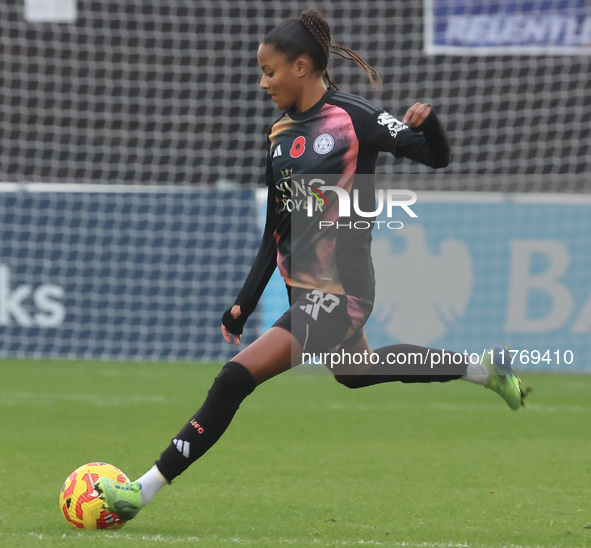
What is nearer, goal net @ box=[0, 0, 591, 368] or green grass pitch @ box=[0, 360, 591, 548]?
green grass pitch @ box=[0, 360, 591, 548]

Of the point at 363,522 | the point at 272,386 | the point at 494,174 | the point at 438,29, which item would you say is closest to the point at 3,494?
the point at 363,522

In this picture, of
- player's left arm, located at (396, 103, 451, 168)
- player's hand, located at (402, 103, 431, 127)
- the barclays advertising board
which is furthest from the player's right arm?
the barclays advertising board

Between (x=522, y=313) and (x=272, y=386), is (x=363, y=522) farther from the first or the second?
(x=522, y=313)

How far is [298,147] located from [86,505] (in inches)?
59.4

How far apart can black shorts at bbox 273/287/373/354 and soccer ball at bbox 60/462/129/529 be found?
814 millimetres

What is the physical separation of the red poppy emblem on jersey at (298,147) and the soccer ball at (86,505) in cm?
134

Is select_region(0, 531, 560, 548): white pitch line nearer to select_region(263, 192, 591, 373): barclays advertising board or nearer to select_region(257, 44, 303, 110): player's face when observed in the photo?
select_region(257, 44, 303, 110): player's face

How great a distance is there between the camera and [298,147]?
4.32 m

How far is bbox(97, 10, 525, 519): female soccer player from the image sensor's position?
4020 mm

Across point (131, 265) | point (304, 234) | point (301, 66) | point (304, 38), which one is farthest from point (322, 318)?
point (131, 265)

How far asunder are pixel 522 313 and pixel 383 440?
4.15 meters

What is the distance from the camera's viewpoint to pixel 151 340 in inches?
440

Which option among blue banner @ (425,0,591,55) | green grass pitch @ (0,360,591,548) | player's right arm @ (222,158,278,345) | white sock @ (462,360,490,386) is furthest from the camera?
blue banner @ (425,0,591,55)

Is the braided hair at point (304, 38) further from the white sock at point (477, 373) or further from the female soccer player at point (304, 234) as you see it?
the white sock at point (477, 373)
